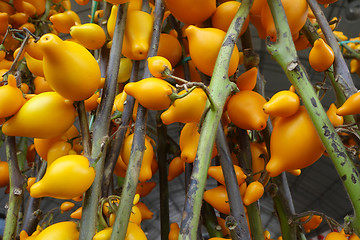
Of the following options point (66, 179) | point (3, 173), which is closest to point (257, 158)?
point (66, 179)

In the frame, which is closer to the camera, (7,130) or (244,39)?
(7,130)

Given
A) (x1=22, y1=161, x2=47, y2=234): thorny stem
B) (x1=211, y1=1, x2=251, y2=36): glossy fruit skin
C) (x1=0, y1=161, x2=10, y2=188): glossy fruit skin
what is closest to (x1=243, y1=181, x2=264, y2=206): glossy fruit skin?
(x1=211, y1=1, x2=251, y2=36): glossy fruit skin

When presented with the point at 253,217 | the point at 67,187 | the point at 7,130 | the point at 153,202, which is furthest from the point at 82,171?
the point at 153,202

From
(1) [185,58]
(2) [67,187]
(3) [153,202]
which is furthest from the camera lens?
(3) [153,202]

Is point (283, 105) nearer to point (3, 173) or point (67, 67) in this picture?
point (67, 67)

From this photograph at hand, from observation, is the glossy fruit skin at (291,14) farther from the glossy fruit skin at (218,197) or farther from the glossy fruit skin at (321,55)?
the glossy fruit skin at (218,197)

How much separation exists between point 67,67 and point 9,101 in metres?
0.10

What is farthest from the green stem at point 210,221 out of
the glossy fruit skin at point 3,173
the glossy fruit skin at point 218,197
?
the glossy fruit skin at point 3,173

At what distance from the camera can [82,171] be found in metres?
0.40

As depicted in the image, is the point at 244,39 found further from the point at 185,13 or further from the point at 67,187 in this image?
the point at 67,187

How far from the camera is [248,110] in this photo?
0.51 meters

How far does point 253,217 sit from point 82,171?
0.26m

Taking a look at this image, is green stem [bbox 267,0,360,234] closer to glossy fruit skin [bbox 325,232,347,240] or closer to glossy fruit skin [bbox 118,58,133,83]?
glossy fruit skin [bbox 325,232,347,240]

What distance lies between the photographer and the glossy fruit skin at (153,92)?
0.43 meters
